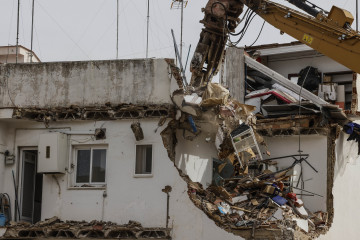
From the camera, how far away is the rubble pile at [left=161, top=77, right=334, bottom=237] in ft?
68.4

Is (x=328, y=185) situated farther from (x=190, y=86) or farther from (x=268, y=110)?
(x=190, y=86)

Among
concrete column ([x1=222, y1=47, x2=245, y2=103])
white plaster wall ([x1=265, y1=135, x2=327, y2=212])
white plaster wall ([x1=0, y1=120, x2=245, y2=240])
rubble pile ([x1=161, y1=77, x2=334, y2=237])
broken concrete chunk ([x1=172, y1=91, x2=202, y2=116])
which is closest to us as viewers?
rubble pile ([x1=161, y1=77, x2=334, y2=237])


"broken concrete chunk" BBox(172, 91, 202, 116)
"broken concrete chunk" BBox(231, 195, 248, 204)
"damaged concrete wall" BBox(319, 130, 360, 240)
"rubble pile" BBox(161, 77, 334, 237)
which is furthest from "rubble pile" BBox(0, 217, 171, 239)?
"damaged concrete wall" BBox(319, 130, 360, 240)

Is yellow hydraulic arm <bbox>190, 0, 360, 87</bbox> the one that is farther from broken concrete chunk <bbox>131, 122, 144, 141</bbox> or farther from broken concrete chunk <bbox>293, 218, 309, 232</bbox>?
broken concrete chunk <bbox>293, 218, 309, 232</bbox>

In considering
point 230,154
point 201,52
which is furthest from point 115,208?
point 201,52

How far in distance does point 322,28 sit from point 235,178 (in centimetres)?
589

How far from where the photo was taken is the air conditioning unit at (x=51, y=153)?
72.1ft

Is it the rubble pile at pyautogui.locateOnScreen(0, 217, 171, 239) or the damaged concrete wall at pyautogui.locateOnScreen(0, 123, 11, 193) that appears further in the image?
the damaged concrete wall at pyautogui.locateOnScreen(0, 123, 11, 193)

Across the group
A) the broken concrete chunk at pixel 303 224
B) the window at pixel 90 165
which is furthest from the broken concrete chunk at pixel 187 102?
the broken concrete chunk at pixel 303 224

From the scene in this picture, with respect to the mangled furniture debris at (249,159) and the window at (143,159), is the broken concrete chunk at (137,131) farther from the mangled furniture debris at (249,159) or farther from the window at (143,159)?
the mangled furniture debris at (249,159)

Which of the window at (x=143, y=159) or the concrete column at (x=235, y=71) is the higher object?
the concrete column at (x=235, y=71)

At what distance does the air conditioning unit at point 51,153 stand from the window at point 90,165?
1.87 ft

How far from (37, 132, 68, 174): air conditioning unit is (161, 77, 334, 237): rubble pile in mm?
3311

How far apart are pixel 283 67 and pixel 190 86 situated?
9.52 meters
